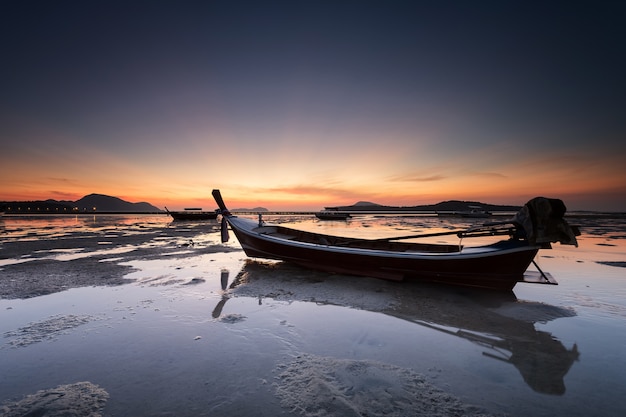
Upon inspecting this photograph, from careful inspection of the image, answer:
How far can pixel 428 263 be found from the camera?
27.5 ft

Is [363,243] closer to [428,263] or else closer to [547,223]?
[428,263]

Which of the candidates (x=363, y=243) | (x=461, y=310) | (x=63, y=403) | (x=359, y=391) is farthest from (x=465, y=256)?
(x=63, y=403)

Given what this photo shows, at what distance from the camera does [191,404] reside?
10.7 ft

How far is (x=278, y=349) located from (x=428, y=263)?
5502 mm

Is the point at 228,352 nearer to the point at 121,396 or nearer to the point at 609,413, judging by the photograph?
the point at 121,396

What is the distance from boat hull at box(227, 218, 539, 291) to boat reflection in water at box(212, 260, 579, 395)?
323mm

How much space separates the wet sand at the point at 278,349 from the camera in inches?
132

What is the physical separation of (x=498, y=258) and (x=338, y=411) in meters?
6.57

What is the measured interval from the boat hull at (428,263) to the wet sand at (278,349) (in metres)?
0.41

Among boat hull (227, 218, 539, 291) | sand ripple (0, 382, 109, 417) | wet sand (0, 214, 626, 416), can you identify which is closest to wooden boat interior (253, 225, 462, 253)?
boat hull (227, 218, 539, 291)

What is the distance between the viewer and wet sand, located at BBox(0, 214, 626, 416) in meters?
3.34

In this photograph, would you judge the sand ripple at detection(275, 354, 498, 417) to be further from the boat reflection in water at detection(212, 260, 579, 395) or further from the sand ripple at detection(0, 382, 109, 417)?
the sand ripple at detection(0, 382, 109, 417)

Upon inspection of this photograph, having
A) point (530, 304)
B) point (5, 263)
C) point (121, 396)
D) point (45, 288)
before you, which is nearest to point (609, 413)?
point (530, 304)

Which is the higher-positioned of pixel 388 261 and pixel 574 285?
pixel 388 261
